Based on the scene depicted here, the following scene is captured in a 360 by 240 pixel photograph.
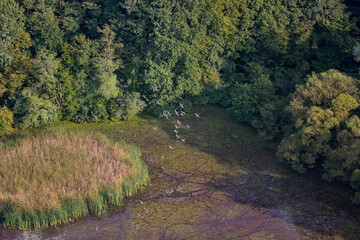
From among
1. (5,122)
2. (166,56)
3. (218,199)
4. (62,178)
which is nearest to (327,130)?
(218,199)

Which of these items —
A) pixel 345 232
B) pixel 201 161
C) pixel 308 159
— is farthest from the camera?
pixel 201 161

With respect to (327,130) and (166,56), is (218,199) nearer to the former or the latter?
(327,130)

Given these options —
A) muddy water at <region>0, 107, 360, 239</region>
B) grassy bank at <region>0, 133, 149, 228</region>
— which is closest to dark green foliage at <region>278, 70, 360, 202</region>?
muddy water at <region>0, 107, 360, 239</region>

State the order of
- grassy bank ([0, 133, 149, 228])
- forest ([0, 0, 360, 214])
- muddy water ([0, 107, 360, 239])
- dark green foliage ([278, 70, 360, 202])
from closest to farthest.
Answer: muddy water ([0, 107, 360, 239]) → grassy bank ([0, 133, 149, 228]) → dark green foliage ([278, 70, 360, 202]) → forest ([0, 0, 360, 214])

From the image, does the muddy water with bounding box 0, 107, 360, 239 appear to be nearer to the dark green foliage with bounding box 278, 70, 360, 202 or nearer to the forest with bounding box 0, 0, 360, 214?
the dark green foliage with bounding box 278, 70, 360, 202

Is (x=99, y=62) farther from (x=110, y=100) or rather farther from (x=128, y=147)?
(x=128, y=147)

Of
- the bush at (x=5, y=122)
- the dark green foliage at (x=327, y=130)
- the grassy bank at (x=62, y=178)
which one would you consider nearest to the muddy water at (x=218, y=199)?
the grassy bank at (x=62, y=178)

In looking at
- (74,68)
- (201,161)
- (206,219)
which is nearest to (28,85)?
(74,68)
